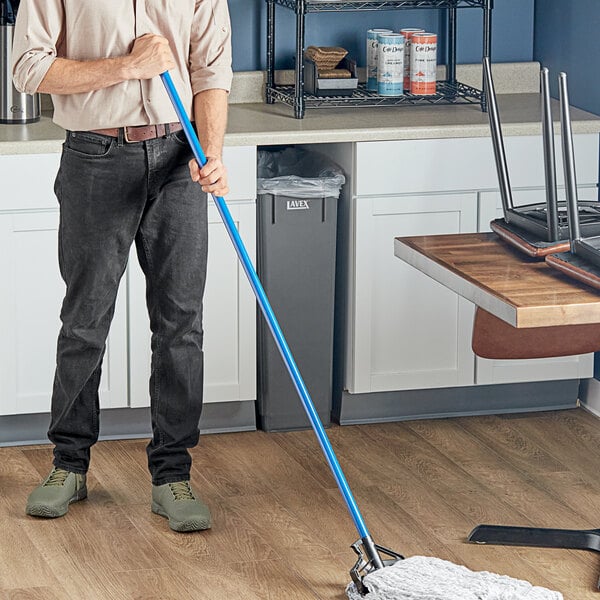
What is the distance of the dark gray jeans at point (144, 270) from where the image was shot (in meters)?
2.80

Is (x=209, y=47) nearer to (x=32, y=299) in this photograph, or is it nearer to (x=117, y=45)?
(x=117, y=45)

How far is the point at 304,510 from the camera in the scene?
3102 millimetres

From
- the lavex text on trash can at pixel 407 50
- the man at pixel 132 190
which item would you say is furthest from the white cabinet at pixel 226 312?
the lavex text on trash can at pixel 407 50

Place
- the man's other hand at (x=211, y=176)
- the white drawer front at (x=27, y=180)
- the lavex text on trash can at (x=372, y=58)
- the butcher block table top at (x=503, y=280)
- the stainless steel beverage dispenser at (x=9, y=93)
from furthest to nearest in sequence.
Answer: the lavex text on trash can at (x=372, y=58) < the stainless steel beverage dispenser at (x=9, y=93) < the white drawer front at (x=27, y=180) < the man's other hand at (x=211, y=176) < the butcher block table top at (x=503, y=280)

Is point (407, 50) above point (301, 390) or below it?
above

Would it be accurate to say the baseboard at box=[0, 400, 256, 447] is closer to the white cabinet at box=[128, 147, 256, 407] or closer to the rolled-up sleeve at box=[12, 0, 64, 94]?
the white cabinet at box=[128, 147, 256, 407]

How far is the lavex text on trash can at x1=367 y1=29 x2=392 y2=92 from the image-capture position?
388 cm

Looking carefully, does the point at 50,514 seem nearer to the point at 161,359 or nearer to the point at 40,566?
the point at 40,566

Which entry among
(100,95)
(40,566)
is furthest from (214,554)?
(100,95)

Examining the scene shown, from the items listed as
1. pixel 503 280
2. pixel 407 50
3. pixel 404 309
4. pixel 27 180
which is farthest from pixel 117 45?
pixel 407 50

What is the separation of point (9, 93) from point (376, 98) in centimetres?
106

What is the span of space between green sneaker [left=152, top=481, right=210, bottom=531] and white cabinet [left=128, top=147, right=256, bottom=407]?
534mm

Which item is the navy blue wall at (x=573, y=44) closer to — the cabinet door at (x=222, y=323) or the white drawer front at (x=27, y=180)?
the cabinet door at (x=222, y=323)

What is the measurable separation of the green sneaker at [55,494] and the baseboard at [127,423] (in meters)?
0.45
